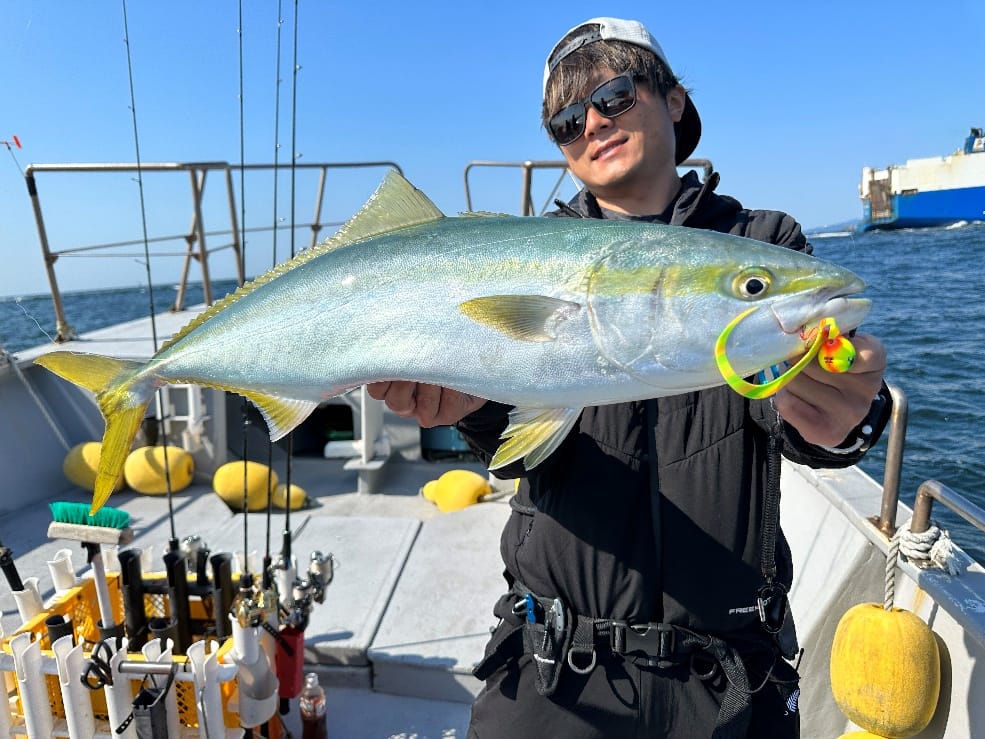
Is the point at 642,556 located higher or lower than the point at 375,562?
higher

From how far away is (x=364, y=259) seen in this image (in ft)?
5.30

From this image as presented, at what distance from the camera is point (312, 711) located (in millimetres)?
2852

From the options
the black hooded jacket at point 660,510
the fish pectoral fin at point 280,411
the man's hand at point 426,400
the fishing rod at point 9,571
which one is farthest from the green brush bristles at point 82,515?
the black hooded jacket at point 660,510

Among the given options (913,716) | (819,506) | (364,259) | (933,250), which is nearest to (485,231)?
(364,259)

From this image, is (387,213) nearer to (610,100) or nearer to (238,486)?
(610,100)

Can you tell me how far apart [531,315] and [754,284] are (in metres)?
0.49

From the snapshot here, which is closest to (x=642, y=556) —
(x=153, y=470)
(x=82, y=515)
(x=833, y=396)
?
(x=833, y=396)

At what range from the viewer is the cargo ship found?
3.06 metres

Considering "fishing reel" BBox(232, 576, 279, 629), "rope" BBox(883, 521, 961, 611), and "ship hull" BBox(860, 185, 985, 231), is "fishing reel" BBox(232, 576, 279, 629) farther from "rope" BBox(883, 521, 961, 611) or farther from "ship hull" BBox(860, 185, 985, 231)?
"ship hull" BBox(860, 185, 985, 231)

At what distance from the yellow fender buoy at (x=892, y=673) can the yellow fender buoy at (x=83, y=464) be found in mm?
5681

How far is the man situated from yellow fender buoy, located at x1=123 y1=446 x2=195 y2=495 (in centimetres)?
475

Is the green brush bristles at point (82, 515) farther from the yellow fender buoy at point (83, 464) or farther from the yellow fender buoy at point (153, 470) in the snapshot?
the yellow fender buoy at point (83, 464)

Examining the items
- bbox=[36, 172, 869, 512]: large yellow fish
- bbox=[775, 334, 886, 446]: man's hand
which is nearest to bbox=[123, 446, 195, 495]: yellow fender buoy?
bbox=[36, 172, 869, 512]: large yellow fish

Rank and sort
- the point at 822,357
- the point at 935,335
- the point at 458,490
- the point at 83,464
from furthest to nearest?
1. the point at 83,464
2. the point at 458,490
3. the point at 935,335
4. the point at 822,357
